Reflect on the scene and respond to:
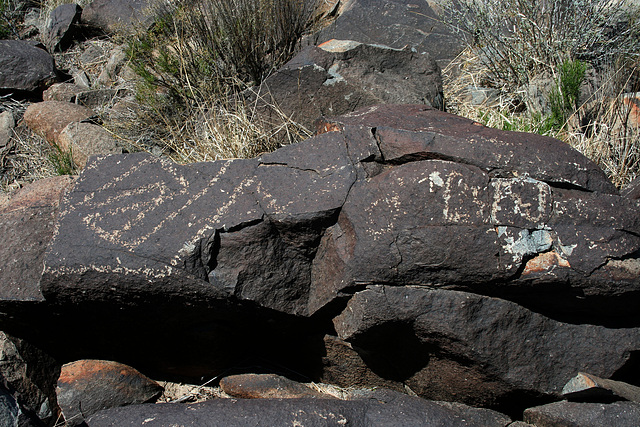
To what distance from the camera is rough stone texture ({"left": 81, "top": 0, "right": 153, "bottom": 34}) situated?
5238 mm

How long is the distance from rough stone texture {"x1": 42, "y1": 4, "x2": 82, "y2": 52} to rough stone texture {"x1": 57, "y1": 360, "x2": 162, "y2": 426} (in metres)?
3.94

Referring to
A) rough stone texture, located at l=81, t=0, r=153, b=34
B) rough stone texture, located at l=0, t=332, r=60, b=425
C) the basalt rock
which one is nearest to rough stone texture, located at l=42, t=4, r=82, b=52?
rough stone texture, located at l=81, t=0, r=153, b=34

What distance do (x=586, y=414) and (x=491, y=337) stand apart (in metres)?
0.42

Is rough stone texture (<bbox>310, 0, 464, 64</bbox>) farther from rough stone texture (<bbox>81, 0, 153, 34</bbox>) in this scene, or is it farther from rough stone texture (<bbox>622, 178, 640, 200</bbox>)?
rough stone texture (<bbox>622, 178, 640, 200</bbox>)

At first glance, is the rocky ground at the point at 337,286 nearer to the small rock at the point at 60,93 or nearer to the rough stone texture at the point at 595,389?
the rough stone texture at the point at 595,389

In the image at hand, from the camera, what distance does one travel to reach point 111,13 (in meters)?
5.34

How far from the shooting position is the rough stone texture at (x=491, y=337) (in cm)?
197

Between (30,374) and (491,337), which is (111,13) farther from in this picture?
(491,337)

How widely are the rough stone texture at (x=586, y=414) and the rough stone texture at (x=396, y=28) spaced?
3.13 meters

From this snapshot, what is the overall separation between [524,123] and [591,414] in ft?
6.91

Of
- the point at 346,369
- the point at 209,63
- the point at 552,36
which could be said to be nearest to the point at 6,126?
the point at 209,63

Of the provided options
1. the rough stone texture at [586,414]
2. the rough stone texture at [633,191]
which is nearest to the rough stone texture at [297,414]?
the rough stone texture at [586,414]

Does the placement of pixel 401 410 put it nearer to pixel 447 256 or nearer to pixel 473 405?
pixel 473 405

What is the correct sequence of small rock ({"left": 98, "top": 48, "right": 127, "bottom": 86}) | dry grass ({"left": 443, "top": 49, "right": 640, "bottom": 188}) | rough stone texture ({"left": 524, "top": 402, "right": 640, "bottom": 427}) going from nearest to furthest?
rough stone texture ({"left": 524, "top": 402, "right": 640, "bottom": 427}) < dry grass ({"left": 443, "top": 49, "right": 640, "bottom": 188}) < small rock ({"left": 98, "top": 48, "right": 127, "bottom": 86})
